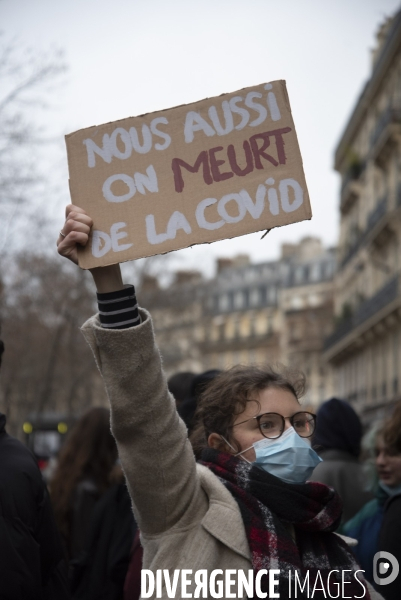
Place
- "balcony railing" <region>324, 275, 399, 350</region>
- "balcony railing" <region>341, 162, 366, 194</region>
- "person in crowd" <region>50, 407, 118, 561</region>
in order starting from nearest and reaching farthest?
"person in crowd" <region>50, 407, 118, 561</region> → "balcony railing" <region>324, 275, 399, 350</region> → "balcony railing" <region>341, 162, 366, 194</region>

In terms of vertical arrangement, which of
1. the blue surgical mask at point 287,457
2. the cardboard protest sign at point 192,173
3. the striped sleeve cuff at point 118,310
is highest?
the cardboard protest sign at point 192,173

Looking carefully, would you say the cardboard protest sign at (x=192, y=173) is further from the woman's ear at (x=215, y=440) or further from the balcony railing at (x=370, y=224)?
the balcony railing at (x=370, y=224)

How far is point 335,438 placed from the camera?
19.3ft

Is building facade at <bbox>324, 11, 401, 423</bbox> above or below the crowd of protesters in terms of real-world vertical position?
above

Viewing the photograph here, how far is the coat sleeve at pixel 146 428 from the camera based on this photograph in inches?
112

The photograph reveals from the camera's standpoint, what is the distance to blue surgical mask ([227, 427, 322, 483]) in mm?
3193

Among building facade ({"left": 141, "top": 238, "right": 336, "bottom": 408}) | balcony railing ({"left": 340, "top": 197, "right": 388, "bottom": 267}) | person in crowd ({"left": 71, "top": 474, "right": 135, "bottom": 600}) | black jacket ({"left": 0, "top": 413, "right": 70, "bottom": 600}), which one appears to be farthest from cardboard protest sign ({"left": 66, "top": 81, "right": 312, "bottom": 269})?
building facade ({"left": 141, "top": 238, "right": 336, "bottom": 408})

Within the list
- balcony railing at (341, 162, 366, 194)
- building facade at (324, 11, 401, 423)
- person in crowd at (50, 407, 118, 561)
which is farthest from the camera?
balcony railing at (341, 162, 366, 194)

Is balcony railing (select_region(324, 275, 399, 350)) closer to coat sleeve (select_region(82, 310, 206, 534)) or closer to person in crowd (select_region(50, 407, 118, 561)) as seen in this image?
person in crowd (select_region(50, 407, 118, 561))

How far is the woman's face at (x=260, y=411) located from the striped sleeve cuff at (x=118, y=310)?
0.61m

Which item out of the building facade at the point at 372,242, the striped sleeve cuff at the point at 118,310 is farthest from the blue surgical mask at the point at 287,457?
the building facade at the point at 372,242

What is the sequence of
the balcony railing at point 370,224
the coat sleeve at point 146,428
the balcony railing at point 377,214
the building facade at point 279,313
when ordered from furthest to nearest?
the building facade at point 279,313 < the balcony railing at point 370,224 < the balcony railing at point 377,214 < the coat sleeve at point 146,428

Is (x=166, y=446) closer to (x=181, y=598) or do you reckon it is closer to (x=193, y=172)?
(x=181, y=598)

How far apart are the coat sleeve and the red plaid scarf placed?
167 mm
